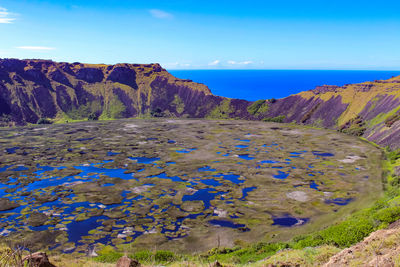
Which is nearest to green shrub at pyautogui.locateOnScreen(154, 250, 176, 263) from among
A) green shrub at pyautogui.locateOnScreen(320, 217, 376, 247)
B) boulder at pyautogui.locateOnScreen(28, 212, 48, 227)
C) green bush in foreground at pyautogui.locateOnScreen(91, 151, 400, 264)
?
green bush in foreground at pyautogui.locateOnScreen(91, 151, 400, 264)

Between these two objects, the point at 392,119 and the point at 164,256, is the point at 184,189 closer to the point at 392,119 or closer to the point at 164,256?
the point at 164,256

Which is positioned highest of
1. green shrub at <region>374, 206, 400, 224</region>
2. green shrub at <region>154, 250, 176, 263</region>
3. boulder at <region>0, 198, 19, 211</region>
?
green shrub at <region>374, 206, 400, 224</region>

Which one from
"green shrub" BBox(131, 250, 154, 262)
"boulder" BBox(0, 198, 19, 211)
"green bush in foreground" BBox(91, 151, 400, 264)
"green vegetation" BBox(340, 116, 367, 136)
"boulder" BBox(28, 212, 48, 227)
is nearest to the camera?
"green bush in foreground" BBox(91, 151, 400, 264)

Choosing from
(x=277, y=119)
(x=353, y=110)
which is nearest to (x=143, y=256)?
(x=353, y=110)

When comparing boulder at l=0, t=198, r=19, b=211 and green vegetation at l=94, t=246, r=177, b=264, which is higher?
green vegetation at l=94, t=246, r=177, b=264

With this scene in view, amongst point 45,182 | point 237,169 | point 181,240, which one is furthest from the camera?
point 237,169

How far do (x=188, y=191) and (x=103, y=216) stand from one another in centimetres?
2020

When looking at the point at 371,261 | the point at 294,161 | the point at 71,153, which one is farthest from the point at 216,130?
the point at 371,261

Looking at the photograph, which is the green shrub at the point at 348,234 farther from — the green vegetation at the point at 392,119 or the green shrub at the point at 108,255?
the green vegetation at the point at 392,119

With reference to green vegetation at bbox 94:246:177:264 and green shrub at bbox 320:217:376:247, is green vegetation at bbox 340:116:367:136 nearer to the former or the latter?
green shrub at bbox 320:217:376:247

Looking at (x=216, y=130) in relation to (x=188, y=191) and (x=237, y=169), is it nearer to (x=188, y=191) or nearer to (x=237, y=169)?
(x=237, y=169)

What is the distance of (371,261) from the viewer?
58.1 feet

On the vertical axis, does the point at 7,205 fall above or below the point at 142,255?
below

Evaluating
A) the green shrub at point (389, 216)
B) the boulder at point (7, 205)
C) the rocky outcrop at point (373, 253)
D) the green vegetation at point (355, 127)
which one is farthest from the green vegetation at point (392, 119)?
the boulder at point (7, 205)
